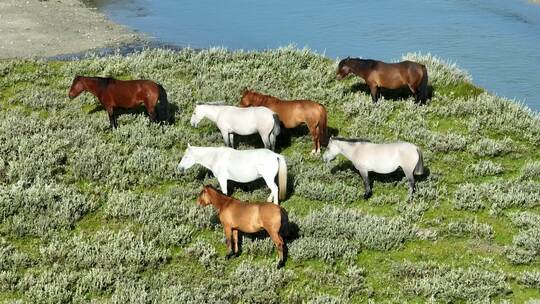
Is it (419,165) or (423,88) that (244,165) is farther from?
(423,88)

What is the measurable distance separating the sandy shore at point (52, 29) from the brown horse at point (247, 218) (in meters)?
28.1

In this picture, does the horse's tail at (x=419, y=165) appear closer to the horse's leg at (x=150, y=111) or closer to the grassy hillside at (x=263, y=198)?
the grassy hillside at (x=263, y=198)

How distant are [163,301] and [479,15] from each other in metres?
42.2

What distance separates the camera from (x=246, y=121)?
13.0 m

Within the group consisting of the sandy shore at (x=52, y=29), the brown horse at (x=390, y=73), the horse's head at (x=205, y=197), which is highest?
the brown horse at (x=390, y=73)

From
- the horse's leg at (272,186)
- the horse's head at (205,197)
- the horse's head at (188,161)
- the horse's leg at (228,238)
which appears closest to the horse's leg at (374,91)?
the horse's leg at (272,186)

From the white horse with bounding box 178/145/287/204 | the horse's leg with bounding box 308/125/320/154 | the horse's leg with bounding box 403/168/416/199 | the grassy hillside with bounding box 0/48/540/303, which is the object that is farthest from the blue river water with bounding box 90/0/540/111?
the white horse with bounding box 178/145/287/204

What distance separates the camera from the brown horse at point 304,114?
1344 cm

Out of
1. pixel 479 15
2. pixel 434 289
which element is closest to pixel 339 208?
pixel 434 289

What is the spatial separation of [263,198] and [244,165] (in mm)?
937

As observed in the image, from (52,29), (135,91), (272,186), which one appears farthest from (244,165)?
(52,29)

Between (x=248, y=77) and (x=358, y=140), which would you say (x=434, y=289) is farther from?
(x=248, y=77)

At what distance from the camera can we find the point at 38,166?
12.4 metres

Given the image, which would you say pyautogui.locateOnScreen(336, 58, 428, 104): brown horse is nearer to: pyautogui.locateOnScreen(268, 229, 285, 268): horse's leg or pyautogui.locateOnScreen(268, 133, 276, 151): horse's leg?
pyautogui.locateOnScreen(268, 133, 276, 151): horse's leg
